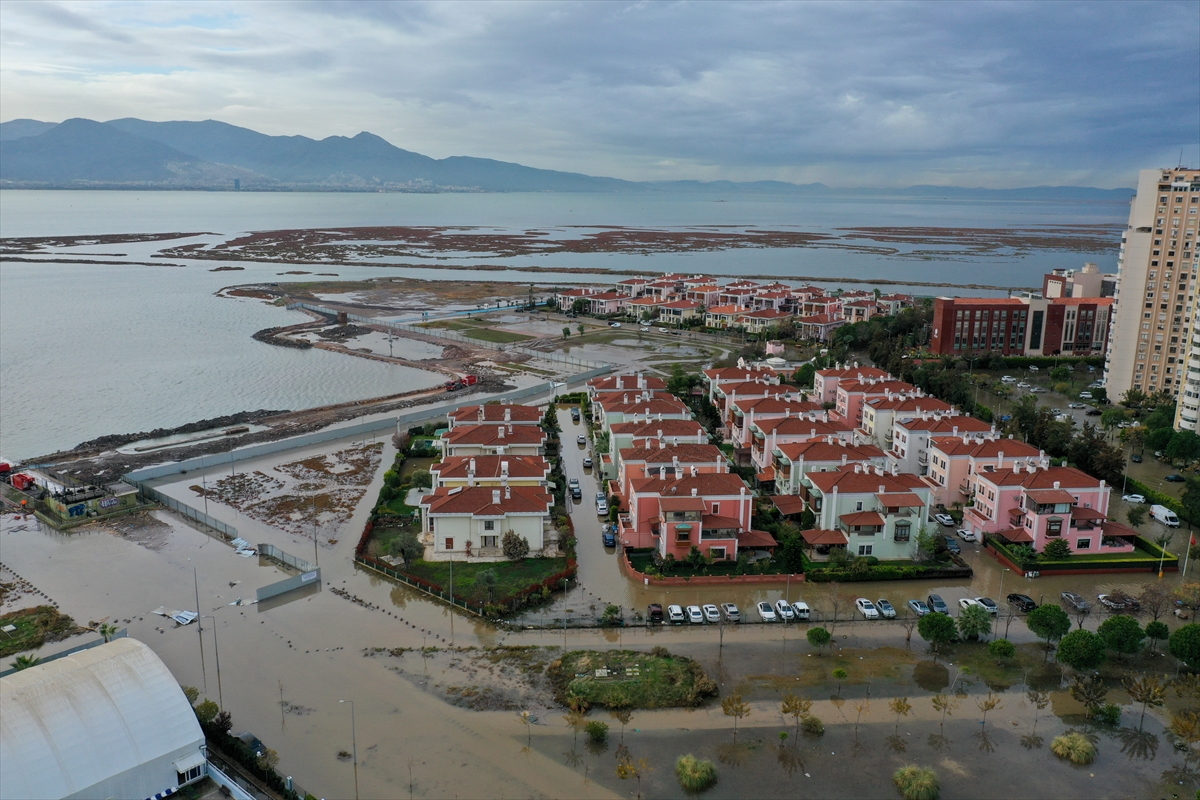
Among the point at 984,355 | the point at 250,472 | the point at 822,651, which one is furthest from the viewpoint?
the point at 984,355

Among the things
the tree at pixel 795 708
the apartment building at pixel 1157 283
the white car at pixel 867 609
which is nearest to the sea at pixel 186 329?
the white car at pixel 867 609

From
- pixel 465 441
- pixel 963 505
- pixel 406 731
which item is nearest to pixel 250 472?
pixel 465 441

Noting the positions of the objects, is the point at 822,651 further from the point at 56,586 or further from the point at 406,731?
the point at 56,586

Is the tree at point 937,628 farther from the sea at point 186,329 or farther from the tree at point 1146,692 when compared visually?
the sea at point 186,329

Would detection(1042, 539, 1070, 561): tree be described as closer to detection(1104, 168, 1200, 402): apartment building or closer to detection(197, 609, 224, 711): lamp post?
detection(197, 609, 224, 711): lamp post

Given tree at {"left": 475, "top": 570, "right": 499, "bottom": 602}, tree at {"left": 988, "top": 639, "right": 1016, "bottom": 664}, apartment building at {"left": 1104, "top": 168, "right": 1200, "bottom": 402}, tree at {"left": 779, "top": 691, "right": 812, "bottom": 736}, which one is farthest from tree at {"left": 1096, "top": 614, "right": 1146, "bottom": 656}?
apartment building at {"left": 1104, "top": 168, "right": 1200, "bottom": 402}

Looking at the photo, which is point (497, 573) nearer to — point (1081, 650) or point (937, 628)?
point (937, 628)

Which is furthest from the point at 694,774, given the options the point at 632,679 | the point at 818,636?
the point at 818,636
